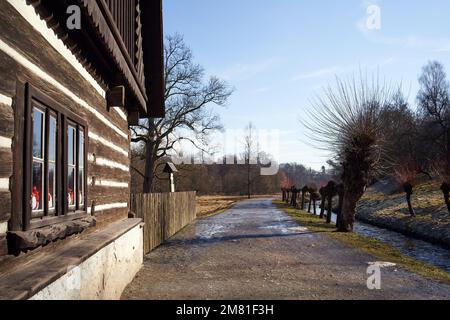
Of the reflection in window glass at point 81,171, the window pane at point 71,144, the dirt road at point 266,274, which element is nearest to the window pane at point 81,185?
the reflection in window glass at point 81,171

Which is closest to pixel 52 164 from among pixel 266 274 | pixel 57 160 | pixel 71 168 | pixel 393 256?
pixel 57 160

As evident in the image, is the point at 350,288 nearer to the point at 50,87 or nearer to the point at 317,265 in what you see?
the point at 317,265

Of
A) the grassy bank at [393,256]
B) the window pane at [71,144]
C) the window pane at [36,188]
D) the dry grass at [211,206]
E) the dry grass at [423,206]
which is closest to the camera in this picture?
the window pane at [36,188]

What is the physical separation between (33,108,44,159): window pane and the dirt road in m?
3.33

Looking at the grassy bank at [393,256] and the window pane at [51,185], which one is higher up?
the window pane at [51,185]

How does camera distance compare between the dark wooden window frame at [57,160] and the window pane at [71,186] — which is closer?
the dark wooden window frame at [57,160]

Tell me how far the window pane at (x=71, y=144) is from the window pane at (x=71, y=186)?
0.10m

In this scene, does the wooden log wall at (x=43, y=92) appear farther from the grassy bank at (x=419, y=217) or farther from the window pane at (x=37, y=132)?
the grassy bank at (x=419, y=217)

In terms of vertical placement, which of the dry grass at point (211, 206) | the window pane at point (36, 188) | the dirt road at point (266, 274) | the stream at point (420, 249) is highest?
the window pane at point (36, 188)

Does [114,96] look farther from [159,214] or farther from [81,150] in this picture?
[159,214]

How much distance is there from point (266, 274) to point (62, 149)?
5.10m

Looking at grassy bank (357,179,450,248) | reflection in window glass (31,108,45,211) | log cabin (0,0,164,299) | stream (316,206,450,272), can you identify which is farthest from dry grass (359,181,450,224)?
reflection in window glass (31,108,45,211)

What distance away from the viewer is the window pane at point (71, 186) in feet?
17.2

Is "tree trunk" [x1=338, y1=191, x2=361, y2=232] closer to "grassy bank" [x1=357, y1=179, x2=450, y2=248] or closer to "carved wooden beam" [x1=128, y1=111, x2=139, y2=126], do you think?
"grassy bank" [x1=357, y1=179, x2=450, y2=248]
